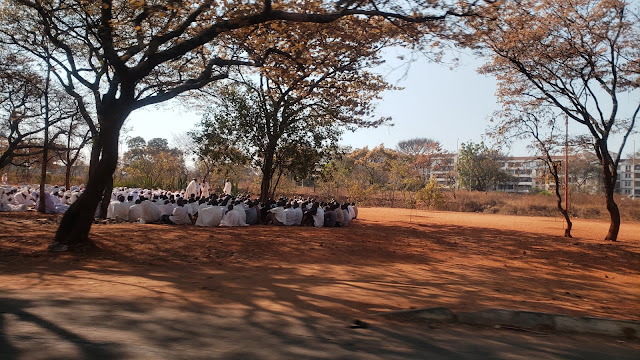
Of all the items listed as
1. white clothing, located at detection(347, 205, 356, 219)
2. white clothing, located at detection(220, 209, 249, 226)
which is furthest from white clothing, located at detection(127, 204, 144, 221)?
white clothing, located at detection(347, 205, 356, 219)

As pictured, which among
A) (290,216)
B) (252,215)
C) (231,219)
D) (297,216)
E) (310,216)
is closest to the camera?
(231,219)

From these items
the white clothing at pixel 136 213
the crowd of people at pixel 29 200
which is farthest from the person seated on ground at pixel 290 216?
the crowd of people at pixel 29 200

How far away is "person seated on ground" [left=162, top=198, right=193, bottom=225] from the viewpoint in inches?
604

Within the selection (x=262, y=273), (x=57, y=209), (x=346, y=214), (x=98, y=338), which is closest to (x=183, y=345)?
(x=98, y=338)

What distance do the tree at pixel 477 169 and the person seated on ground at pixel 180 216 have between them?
4521cm

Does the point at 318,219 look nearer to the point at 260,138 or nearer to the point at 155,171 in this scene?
the point at 260,138

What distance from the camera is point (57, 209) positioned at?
18.5 m

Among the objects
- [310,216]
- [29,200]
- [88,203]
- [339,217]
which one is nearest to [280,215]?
[310,216]

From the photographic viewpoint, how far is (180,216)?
15406mm

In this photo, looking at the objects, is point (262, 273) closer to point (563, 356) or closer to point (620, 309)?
point (563, 356)

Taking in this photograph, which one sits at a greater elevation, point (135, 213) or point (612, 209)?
point (612, 209)

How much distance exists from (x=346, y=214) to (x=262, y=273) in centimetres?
973

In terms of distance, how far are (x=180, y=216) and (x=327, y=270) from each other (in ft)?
26.6

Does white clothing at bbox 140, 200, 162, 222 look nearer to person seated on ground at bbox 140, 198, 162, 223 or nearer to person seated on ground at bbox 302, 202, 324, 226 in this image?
person seated on ground at bbox 140, 198, 162, 223
